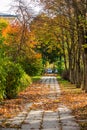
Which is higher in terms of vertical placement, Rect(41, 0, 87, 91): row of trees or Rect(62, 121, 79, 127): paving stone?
Rect(41, 0, 87, 91): row of trees

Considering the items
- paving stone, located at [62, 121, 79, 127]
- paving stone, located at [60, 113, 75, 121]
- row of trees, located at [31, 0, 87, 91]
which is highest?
row of trees, located at [31, 0, 87, 91]

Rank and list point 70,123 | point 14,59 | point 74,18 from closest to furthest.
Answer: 1. point 70,123
2. point 74,18
3. point 14,59

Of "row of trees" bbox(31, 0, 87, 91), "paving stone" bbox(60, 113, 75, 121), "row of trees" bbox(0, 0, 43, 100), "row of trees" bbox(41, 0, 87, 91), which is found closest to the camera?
"paving stone" bbox(60, 113, 75, 121)

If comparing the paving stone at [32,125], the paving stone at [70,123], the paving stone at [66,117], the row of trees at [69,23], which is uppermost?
the row of trees at [69,23]

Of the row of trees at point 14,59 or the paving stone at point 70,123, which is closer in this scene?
the paving stone at point 70,123

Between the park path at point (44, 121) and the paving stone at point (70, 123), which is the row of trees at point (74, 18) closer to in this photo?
the park path at point (44, 121)

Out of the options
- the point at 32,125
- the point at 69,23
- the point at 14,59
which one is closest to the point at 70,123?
the point at 32,125

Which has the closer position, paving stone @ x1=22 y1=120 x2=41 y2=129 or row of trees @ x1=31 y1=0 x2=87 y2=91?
paving stone @ x1=22 y1=120 x2=41 y2=129

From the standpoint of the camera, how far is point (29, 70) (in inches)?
2522

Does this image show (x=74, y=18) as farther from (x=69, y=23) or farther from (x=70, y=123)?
(x=70, y=123)

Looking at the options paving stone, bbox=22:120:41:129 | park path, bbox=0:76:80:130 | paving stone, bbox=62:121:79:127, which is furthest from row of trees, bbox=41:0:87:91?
paving stone, bbox=22:120:41:129

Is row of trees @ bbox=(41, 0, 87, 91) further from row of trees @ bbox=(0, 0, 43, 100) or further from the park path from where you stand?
the park path

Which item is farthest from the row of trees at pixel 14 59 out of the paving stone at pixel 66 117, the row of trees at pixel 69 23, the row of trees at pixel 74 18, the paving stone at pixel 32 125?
the paving stone at pixel 32 125

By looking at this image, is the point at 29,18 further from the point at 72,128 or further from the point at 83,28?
the point at 72,128
